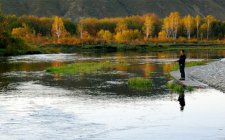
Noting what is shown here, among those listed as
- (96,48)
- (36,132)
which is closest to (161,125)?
(36,132)

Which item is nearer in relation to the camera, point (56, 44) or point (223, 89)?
point (223, 89)

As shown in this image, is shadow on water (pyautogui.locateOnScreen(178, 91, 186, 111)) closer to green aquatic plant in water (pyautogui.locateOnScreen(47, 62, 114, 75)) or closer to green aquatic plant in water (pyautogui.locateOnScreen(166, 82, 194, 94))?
green aquatic plant in water (pyautogui.locateOnScreen(166, 82, 194, 94))

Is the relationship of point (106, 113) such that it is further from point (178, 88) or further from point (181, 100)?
point (178, 88)

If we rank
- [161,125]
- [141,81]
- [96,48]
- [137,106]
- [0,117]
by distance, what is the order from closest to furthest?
[161,125]
[0,117]
[137,106]
[141,81]
[96,48]

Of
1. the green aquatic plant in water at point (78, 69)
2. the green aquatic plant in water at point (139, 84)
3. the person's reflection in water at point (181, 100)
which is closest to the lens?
the person's reflection in water at point (181, 100)

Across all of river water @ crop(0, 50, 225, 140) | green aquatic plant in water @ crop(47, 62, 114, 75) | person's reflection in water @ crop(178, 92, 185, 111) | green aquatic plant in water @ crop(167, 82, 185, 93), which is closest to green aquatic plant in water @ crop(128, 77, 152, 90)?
river water @ crop(0, 50, 225, 140)

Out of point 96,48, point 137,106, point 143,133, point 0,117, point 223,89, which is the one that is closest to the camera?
point 143,133

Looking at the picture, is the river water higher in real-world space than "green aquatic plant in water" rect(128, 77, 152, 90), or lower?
lower

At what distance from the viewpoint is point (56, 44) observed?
15138 cm

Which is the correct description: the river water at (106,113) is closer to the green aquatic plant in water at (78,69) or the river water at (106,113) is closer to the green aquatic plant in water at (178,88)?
the green aquatic plant in water at (178,88)

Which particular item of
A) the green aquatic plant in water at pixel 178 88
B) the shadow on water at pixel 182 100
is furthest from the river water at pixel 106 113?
the green aquatic plant in water at pixel 178 88

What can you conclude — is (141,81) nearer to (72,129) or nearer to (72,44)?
(72,129)

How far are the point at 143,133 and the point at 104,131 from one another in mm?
1797

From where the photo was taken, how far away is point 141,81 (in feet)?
136
